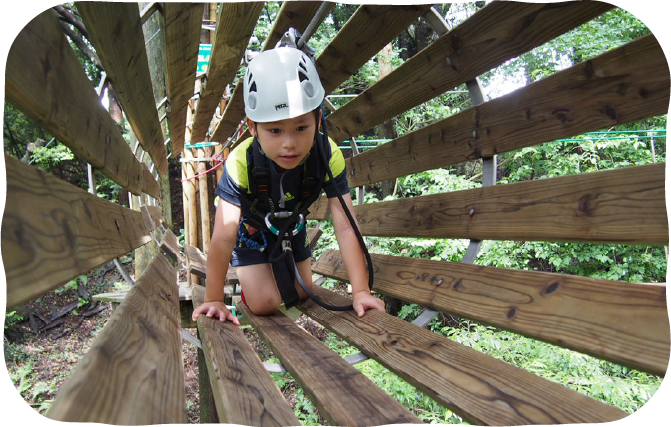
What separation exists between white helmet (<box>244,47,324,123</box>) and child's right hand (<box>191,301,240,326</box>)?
0.91m

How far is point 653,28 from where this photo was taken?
1.28 m

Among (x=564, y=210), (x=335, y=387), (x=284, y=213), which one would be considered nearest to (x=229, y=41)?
(x=284, y=213)

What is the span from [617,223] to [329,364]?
0.94 metres

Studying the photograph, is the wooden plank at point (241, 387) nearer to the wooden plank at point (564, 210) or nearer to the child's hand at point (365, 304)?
the child's hand at point (365, 304)

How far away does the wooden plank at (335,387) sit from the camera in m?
1.11

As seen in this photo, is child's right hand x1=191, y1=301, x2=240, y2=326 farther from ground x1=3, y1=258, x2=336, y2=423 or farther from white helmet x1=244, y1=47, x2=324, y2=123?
ground x1=3, y1=258, x2=336, y2=423

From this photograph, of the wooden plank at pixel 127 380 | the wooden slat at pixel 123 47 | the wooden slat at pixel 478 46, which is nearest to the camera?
the wooden plank at pixel 127 380

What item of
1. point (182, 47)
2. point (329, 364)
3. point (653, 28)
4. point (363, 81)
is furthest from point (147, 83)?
point (363, 81)

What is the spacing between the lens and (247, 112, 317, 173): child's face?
215 centimetres

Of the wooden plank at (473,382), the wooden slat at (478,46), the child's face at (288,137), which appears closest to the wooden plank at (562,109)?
the wooden slat at (478,46)

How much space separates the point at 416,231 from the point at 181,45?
1533mm

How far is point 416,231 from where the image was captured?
2.54 meters

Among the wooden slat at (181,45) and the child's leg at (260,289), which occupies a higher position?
the wooden slat at (181,45)

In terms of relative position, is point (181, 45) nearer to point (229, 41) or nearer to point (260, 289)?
point (229, 41)
